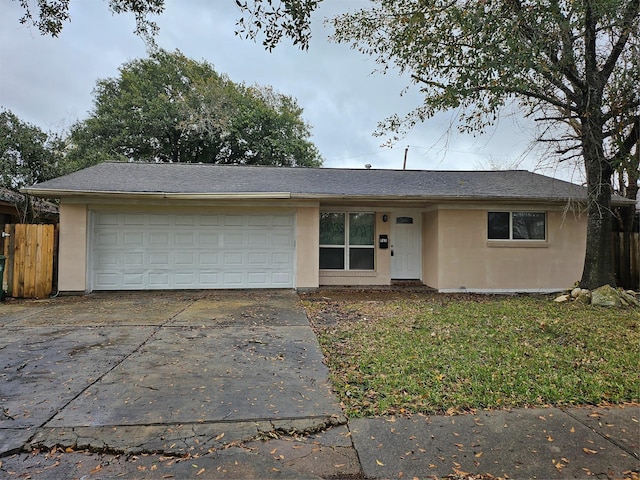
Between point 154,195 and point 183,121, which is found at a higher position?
point 183,121

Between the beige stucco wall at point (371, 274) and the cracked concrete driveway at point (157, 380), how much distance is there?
3.91 m

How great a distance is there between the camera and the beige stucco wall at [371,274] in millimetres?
10539

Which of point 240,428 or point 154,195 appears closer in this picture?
point 240,428

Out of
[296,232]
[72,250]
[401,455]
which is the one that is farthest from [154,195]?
[401,455]

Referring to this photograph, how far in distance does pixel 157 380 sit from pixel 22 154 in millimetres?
14207

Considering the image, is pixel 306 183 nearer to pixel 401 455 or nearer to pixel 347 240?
pixel 347 240

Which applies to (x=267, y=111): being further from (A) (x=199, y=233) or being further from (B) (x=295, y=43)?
(B) (x=295, y=43)

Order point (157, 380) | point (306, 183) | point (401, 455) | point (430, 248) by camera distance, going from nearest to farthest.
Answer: point (401, 455), point (157, 380), point (306, 183), point (430, 248)

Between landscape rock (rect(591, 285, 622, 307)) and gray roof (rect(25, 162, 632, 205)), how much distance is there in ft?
7.78

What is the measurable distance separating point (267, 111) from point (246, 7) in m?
18.9

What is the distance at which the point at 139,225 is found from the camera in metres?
9.43

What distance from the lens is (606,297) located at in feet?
25.0

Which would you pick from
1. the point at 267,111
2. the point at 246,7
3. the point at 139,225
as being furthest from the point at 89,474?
the point at 267,111

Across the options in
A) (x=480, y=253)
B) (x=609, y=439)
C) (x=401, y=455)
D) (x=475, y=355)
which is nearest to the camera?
(x=401, y=455)
